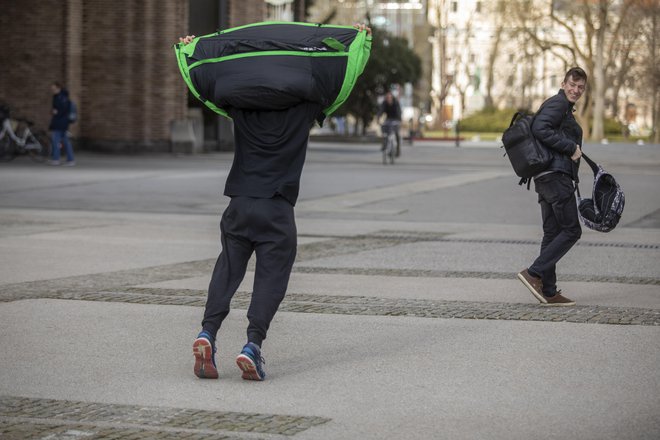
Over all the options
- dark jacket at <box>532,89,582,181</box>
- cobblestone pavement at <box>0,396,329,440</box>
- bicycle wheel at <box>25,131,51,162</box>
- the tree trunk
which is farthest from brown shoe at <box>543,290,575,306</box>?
the tree trunk

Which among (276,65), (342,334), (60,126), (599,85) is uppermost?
(599,85)

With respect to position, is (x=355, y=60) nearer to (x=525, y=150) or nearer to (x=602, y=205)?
(x=525, y=150)

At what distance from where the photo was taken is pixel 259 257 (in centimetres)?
706

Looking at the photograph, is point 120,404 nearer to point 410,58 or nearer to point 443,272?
point 443,272

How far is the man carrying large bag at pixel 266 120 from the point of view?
690 centimetres

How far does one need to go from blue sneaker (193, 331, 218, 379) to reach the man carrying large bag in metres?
0.01

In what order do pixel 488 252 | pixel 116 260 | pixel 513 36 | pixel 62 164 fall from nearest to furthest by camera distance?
pixel 116 260 → pixel 488 252 → pixel 62 164 → pixel 513 36

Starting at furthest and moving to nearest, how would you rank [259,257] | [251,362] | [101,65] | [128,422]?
1. [101,65]
2. [259,257]
3. [251,362]
4. [128,422]

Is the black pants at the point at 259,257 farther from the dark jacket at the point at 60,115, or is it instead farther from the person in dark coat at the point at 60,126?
the dark jacket at the point at 60,115

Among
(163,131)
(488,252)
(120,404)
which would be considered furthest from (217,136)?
(120,404)

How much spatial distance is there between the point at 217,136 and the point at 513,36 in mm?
30588

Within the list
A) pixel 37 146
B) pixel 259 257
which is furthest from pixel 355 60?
pixel 37 146

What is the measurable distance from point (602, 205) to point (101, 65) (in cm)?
2535

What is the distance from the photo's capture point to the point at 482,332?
27.3 feet
